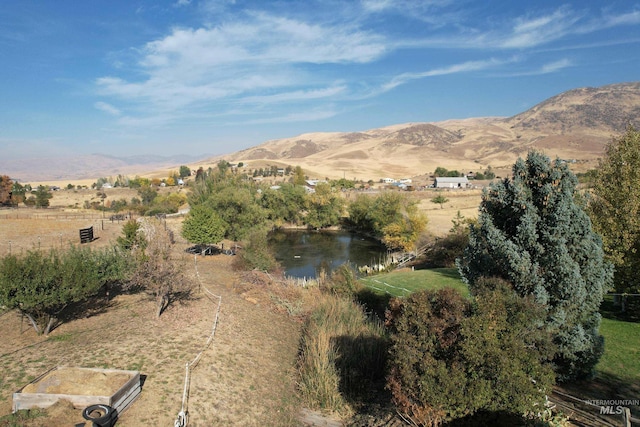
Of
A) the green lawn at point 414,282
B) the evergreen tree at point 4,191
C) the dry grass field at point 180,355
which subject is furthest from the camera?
the evergreen tree at point 4,191

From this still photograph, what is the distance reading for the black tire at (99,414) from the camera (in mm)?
8977

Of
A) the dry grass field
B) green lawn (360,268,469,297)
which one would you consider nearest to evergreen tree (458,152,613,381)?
the dry grass field

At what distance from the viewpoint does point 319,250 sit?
47.4 m

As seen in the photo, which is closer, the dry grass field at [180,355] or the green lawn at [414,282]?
the dry grass field at [180,355]

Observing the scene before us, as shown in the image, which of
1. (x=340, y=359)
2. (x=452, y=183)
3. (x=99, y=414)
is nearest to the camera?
(x=99, y=414)

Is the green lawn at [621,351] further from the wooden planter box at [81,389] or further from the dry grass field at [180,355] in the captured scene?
the wooden planter box at [81,389]

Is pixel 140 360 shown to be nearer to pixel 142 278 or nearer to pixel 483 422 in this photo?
pixel 142 278

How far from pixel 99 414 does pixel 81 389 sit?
123cm

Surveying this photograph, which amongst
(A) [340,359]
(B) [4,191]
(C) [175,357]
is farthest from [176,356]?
(B) [4,191]

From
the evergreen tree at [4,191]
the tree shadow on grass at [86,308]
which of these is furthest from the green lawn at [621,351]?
the evergreen tree at [4,191]

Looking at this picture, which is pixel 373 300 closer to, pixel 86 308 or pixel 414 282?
pixel 414 282

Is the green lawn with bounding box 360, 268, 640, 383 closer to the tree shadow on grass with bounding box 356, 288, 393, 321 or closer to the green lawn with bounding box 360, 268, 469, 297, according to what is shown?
the green lawn with bounding box 360, 268, 469, 297

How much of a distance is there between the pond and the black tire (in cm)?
2513

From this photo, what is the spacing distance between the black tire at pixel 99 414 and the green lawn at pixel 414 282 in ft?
52.8
